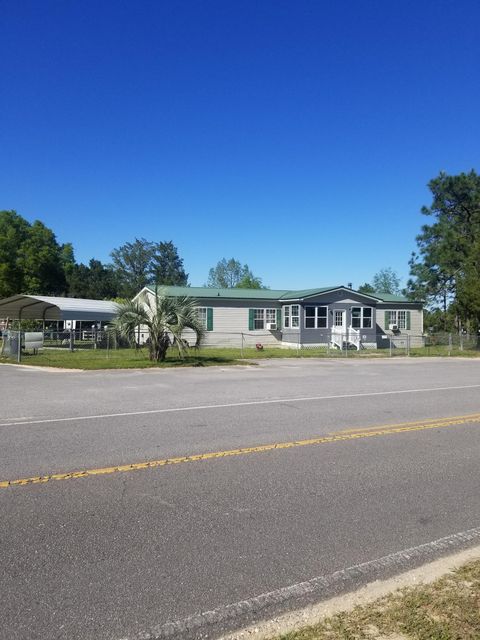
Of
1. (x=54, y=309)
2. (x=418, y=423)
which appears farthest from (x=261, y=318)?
(x=418, y=423)

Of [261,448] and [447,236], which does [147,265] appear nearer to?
[447,236]

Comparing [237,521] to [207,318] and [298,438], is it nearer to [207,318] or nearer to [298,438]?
[298,438]

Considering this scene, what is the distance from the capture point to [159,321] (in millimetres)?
20188

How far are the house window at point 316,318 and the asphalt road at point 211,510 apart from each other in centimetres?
2432

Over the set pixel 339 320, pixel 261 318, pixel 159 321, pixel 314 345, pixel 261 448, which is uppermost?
pixel 261 318

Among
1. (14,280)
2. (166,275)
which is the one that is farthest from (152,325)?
(166,275)

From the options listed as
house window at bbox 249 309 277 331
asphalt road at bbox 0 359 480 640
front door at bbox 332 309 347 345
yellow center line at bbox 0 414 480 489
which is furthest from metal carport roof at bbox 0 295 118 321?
yellow center line at bbox 0 414 480 489

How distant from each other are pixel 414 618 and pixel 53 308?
1346 inches

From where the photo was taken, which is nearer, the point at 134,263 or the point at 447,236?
the point at 447,236

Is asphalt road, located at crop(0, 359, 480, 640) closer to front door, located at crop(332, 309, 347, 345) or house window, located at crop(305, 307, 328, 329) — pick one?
house window, located at crop(305, 307, 328, 329)

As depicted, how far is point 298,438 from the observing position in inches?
297

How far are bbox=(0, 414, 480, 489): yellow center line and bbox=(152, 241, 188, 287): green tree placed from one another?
93667 mm

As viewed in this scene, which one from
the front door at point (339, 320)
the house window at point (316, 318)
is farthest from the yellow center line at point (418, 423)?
the front door at point (339, 320)

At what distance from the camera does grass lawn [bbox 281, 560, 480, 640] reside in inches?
112
